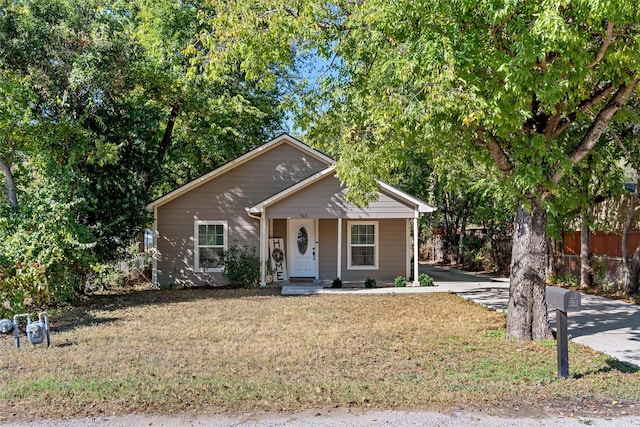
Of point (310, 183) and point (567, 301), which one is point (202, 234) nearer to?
point (310, 183)

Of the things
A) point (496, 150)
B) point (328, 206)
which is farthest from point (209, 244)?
point (496, 150)

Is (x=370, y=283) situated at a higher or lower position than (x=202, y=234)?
lower

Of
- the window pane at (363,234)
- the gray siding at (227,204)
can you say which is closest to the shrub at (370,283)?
the window pane at (363,234)

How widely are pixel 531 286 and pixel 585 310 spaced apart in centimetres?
433

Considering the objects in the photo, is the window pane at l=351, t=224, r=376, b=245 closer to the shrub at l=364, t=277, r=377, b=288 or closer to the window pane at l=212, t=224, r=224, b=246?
the shrub at l=364, t=277, r=377, b=288

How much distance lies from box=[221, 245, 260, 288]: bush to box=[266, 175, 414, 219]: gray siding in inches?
68.8

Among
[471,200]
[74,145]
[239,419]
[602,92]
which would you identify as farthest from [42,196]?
[471,200]

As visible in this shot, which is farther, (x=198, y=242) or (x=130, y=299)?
(x=198, y=242)

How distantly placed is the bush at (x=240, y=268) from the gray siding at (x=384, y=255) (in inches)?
89.3

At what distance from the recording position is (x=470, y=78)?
273 inches

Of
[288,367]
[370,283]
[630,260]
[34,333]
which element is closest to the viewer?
[288,367]

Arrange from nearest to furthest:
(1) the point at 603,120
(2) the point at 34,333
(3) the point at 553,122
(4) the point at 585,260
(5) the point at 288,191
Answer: (2) the point at 34,333, (1) the point at 603,120, (3) the point at 553,122, (4) the point at 585,260, (5) the point at 288,191

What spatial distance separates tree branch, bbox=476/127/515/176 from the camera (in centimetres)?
790

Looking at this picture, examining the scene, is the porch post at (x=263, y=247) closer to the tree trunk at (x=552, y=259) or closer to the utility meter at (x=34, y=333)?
the utility meter at (x=34, y=333)
